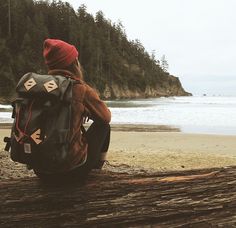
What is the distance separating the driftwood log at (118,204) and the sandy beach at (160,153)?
2856mm

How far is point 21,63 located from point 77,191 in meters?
52.7

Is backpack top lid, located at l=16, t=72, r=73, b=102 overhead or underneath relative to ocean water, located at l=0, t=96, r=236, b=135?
overhead

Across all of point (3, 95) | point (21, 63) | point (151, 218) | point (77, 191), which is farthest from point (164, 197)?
point (21, 63)

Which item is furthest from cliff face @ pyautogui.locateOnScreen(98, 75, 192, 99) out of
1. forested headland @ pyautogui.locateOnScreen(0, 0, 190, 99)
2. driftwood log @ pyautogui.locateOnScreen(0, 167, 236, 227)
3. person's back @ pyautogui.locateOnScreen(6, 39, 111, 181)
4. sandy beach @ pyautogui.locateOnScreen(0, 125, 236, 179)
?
person's back @ pyautogui.locateOnScreen(6, 39, 111, 181)

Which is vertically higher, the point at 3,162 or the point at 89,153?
the point at 89,153

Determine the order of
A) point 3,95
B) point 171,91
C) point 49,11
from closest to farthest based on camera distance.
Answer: point 3,95 < point 49,11 < point 171,91

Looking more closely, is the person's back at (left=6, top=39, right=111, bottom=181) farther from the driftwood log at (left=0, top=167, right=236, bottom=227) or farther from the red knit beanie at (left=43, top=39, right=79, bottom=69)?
the driftwood log at (left=0, top=167, right=236, bottom=227)

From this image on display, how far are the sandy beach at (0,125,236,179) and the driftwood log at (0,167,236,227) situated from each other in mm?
2856

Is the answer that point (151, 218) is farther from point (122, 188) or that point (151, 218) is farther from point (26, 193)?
point (26, 193)

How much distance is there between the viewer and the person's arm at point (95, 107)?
296 centimetres

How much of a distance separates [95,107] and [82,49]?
7363 cm

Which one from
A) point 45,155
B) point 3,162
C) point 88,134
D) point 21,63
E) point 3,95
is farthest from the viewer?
point 21,63

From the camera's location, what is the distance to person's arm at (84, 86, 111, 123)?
296cm

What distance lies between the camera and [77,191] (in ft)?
10.5
